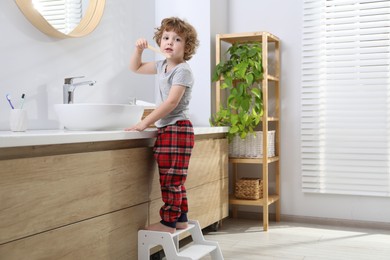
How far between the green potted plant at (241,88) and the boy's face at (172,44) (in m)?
1.05

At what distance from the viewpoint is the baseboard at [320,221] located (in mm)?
3389

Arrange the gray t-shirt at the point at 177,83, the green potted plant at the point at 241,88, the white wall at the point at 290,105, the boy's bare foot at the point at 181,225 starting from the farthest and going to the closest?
the white wall at the point at 290,105 → the green potted plant at the point at 241,88 → the boy's bare foot at the point at 181,225 → the gray t-shirt at the point at 177,83

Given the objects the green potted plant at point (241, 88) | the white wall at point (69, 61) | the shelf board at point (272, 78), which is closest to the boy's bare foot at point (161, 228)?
the white wall at point (69, 61)

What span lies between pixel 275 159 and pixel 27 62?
184 centimetres

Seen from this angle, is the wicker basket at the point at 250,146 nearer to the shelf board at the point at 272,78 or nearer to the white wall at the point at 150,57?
the white wall at the point at 150,57

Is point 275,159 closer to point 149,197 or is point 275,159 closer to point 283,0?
point 283,0

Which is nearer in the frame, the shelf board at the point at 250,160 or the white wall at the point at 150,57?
the white wall at the point at 150,57

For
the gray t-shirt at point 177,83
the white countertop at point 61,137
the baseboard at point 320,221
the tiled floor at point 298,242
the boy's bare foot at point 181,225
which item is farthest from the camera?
the baseboard at point 320,221

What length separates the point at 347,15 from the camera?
3.38 m

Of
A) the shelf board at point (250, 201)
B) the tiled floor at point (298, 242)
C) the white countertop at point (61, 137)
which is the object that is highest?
the white countertop at point (61, 137)

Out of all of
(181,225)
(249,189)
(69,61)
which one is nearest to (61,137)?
(181,225)

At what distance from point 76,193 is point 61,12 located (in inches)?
43.8

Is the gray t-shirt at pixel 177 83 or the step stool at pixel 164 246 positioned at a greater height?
the gray t-shirt at pixel 177 83

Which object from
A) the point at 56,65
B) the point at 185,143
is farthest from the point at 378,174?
the point at 56,65
